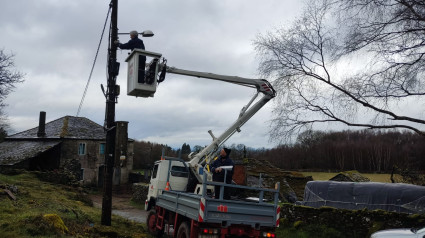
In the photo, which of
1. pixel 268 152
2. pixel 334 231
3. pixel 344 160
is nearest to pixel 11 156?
pixel 334 231

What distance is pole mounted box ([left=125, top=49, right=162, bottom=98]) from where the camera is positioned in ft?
34.1

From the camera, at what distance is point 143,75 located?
10531mm

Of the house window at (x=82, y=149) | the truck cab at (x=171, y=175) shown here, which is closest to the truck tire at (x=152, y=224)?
the truck cab at (x=171, y=175)

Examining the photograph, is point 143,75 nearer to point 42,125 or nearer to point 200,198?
point 200,198

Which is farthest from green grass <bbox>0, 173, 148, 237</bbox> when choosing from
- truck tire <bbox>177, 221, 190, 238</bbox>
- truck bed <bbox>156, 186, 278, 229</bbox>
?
truck bed <bbox>156, 186, 278, 229</bbox>

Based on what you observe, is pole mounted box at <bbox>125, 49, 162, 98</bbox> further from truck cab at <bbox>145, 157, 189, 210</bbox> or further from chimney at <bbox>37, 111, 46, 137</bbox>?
chimney at <bbox>37, 111, 46, 137</bbox>

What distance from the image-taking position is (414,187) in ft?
41.5

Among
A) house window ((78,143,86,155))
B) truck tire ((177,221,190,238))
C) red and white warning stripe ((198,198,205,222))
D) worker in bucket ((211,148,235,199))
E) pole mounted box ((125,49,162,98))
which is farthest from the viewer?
house window ((78,143,86,155))

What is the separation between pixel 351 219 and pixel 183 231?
6.04 meters

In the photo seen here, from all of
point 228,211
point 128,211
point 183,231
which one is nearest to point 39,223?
point 183,231

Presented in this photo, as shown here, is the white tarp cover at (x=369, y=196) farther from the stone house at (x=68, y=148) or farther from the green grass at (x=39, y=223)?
the stone house at (x=68, y=148)

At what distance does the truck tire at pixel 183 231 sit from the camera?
921 cm

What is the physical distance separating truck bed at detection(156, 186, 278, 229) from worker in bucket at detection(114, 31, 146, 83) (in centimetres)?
360

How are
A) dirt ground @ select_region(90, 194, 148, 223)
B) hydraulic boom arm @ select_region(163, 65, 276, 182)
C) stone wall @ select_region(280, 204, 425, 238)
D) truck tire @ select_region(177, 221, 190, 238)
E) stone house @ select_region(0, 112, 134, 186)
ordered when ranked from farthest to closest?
stone house @ select_region(0, 112, 134, 186) < dirt ground @ select_region(90, 194, 148, 223) < hydraulic boom arm @ select_region(163, 65, 276, 182) < stone wall @ select_region(280, 204, 425, 238) < truck tire @ select_region(177, 221, 190, 238)
